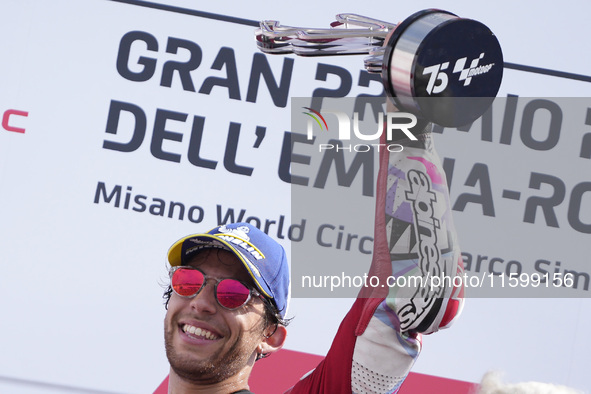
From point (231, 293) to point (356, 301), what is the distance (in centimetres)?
24

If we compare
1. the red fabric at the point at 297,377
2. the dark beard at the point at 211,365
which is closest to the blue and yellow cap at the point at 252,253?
the dark beard at the point at 211,365

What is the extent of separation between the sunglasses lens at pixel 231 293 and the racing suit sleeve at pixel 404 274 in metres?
0.22

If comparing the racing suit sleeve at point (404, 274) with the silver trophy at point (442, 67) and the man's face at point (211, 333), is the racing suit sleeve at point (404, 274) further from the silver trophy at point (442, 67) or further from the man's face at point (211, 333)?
the man's face at point (211, 333)

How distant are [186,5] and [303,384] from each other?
1.80 metres

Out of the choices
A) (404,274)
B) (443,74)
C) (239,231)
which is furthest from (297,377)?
(443,74)

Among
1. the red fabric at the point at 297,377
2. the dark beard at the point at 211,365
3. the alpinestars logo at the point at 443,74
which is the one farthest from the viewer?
the red fabric at the point at 297,377

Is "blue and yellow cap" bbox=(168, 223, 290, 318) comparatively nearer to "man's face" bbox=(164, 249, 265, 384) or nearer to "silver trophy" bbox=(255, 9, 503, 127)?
"man's face" bbox=(164, 249, 265, 384)

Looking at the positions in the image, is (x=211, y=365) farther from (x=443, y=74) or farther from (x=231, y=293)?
(x=443, y=74)

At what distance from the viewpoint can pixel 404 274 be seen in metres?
1.06

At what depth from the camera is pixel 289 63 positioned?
106 inches

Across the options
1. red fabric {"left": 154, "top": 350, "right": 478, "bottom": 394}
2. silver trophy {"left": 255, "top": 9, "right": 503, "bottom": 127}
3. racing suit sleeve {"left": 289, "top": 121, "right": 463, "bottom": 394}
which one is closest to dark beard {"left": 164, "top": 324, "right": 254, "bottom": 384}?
racing suit sleeve {"left": 289, "top": 121, "right": 463, "bottom": 394}

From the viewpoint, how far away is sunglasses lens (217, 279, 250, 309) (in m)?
1.29

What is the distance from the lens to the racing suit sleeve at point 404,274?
1.04 m

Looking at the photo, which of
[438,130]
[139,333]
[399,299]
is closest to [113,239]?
[139,333]
